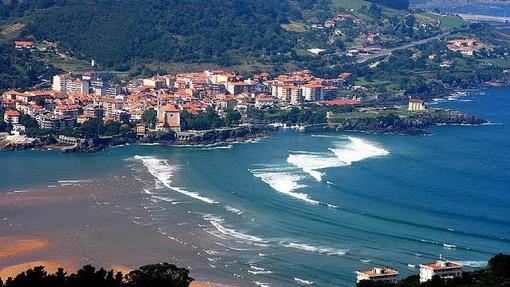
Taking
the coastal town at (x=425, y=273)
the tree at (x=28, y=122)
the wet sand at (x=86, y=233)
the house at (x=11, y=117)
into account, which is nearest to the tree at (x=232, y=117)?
the tree at (x=28, y=122)

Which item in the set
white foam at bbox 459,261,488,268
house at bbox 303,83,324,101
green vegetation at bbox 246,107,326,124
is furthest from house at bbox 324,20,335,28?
white foam at bbox 459,261,488,268

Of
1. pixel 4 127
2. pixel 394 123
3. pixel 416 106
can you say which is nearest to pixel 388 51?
pixel 416 106

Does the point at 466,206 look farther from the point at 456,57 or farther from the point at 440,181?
the point at 456,57

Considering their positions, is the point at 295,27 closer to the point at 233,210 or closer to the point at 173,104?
the point at 173,104

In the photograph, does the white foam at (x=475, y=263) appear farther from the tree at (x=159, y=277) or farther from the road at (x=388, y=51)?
the road at (x=388, y=51)

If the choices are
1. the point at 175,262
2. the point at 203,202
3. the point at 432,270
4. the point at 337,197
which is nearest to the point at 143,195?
the point at 203,202

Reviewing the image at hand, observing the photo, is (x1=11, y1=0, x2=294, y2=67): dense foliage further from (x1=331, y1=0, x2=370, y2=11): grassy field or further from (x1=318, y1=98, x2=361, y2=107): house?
(x1=331, y1=0, x2=370, y2=11): grassy field
